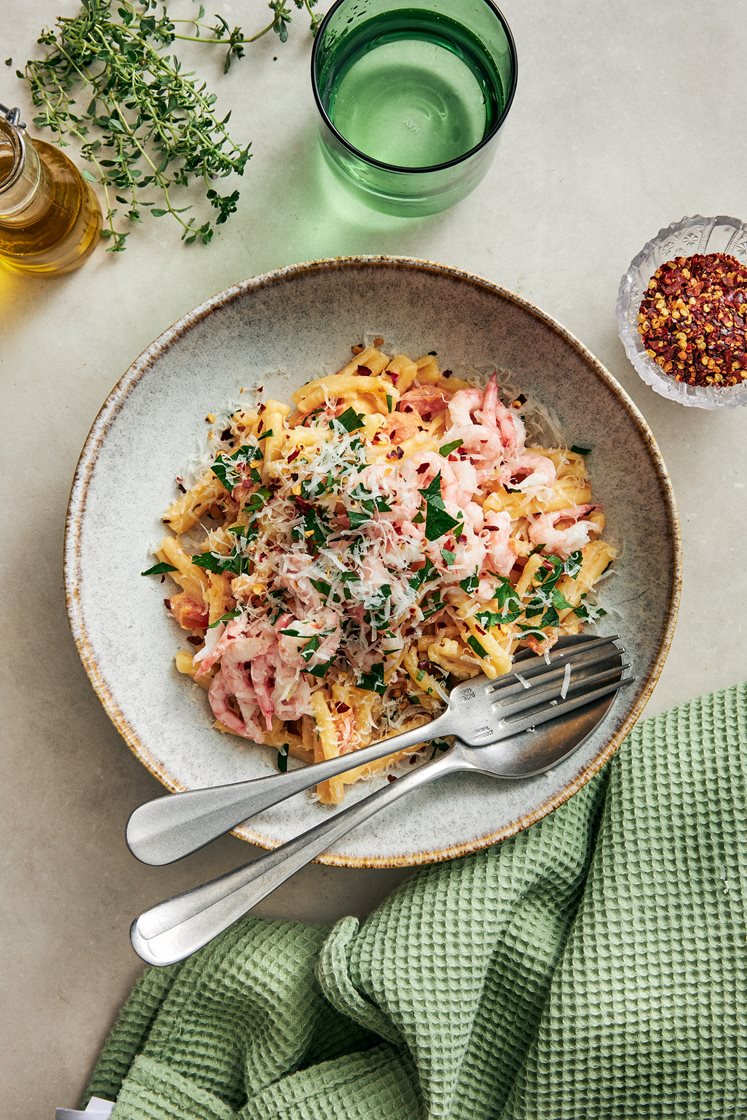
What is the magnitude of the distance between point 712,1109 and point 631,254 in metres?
2.30

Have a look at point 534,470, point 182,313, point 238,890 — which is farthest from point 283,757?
point 182,313

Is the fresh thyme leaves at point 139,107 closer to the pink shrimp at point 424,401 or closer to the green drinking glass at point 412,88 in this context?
the green drinking glass at point 412,88

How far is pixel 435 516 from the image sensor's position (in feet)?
6.62

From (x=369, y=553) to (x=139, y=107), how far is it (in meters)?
1.41

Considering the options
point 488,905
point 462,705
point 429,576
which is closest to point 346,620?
point 429,576

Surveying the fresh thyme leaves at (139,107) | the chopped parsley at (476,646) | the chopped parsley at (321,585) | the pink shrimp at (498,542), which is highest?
the fresh thyme leaves at (139,107)

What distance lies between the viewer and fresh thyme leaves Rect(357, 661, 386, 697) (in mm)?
2146

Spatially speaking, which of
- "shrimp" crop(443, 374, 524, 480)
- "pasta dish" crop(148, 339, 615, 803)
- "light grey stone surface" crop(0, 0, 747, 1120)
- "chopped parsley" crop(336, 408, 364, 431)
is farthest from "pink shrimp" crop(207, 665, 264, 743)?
"shrimp" crop(443, 374, 524, 480)

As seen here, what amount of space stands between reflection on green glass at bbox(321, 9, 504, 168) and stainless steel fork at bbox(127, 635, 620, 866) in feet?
4.57

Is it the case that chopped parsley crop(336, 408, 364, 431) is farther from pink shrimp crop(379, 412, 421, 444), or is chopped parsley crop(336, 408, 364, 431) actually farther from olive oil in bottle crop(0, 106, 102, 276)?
olive oil in bottle crop(0, 106, 102, 276)

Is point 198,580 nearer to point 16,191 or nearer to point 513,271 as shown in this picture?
point 16,191

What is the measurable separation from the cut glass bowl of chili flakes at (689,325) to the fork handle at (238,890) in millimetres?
1190

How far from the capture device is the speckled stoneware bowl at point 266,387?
7.25ft

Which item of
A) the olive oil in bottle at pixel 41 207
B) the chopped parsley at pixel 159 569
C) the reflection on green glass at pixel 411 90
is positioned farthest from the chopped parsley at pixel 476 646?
the olive oil in bottle at pixel 41 207
